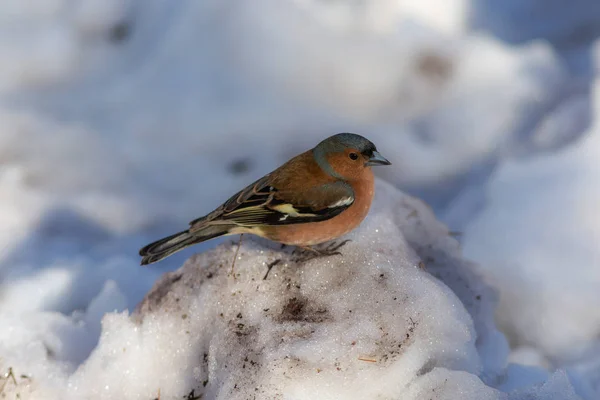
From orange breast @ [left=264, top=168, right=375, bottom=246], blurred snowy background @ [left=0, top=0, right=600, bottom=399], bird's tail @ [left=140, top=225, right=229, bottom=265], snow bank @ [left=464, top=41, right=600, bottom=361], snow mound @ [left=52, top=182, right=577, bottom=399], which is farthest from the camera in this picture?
blurred snowy background @ [left=0, top=0, right=600, bottom=399]

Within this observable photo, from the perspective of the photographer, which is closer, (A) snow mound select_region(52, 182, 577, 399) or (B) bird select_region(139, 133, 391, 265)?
(A) snow mound select_region(52, 182, 577, 399)

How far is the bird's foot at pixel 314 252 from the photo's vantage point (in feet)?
8.95

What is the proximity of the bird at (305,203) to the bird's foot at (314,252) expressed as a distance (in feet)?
0.07

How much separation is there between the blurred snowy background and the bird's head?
114 centimetres

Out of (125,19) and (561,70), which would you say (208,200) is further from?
(561,70)

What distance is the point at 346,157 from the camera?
105 inches

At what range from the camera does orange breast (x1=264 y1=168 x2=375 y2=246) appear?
258 cm

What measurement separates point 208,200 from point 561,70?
8.78 ft

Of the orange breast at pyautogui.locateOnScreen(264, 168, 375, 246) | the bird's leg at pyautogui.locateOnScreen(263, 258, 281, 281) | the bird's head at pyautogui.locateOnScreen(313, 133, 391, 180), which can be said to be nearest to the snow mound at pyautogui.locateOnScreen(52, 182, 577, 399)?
the bird's leg at pyautogui.locateOnScreen(263, 258, 281, 281)

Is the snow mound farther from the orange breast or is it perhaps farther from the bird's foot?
the orange breast

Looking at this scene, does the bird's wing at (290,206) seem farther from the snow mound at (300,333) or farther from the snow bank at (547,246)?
the snow bank at (547,246)

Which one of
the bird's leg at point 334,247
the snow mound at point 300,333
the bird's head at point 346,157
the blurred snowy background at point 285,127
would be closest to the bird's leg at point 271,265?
the snow mound at point 300,333

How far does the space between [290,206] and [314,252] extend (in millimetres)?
270

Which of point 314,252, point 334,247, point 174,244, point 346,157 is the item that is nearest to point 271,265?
point 314,252
